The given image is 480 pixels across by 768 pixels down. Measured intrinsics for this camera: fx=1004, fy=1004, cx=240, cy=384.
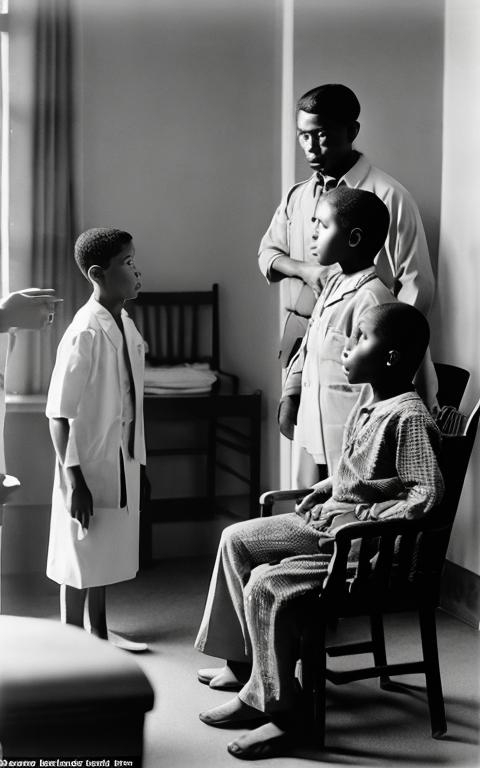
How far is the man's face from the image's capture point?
10.5ft

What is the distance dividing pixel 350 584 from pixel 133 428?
0.95 m

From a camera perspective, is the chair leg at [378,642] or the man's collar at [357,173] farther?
the man's collar at [357,173]

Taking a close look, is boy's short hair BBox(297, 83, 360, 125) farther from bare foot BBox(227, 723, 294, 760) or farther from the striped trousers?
bare foot BBox(227, 723, 294, 760)

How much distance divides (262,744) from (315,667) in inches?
9.1

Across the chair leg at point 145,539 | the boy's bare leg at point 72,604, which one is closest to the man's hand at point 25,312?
the boy's bare leg at point 72,604

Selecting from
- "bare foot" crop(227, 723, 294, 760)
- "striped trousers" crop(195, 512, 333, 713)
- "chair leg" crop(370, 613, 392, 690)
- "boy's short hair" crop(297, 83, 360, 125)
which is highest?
"boy's short hair" crop(297, 83, 360, 125)

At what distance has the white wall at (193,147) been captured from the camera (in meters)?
4.38

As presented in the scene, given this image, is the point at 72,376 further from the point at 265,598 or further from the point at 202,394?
the point at 202,394

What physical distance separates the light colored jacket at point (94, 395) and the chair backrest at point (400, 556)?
85cm

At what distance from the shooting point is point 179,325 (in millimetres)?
4488

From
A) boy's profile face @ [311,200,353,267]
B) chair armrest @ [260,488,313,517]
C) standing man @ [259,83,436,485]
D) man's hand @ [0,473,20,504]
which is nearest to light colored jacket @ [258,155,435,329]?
standing man @ [259,83,436,485]

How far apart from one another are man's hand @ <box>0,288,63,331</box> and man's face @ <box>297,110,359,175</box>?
1.13 meters

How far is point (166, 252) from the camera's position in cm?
454

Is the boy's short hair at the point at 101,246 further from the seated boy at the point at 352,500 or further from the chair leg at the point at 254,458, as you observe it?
the chair leg at the point at 254,458
